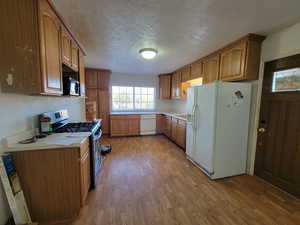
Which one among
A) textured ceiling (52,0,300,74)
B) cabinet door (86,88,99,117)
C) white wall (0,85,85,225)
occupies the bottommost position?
white wall (0,85,85,225)

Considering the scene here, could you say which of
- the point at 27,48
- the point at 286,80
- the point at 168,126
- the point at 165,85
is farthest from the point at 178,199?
the point at 165,85

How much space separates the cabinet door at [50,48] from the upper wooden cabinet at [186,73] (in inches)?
122

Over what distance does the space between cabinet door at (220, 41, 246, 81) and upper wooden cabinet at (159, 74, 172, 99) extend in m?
2.54

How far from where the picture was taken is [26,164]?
1374 mm

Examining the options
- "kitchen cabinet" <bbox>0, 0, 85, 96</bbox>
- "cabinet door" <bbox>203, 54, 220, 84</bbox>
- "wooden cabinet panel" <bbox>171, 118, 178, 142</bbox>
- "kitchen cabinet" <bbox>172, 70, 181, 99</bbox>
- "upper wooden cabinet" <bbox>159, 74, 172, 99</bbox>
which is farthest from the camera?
"upper wooden cabinet" <bbox>159, 74, 172, 99</bbox>

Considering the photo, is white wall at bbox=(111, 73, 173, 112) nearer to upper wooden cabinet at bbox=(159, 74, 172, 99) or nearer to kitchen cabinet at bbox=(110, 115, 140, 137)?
upper wooden cabinet at bbox=(159, 74, 172, 99)

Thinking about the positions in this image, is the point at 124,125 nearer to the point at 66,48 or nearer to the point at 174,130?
the point at 174,130

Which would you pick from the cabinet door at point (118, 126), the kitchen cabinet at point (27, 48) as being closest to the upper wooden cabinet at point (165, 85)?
the cabinet door at point (118, 126)

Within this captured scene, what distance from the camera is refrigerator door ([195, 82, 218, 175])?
90.5 inches

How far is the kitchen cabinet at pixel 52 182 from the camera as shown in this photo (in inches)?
54.6

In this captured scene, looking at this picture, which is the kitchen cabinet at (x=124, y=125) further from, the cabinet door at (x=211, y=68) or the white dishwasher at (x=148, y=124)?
the cabinet door at (x=211, y=68)

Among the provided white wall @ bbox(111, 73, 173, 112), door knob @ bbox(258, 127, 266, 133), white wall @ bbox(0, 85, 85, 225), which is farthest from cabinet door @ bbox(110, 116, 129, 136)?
door knob @ bbox(258, 127, 266, 133)

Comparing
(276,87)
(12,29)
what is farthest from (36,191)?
(276,87)

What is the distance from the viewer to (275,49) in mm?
2064
